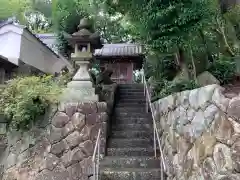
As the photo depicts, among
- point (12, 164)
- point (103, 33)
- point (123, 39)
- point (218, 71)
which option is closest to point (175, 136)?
point (218, 71)

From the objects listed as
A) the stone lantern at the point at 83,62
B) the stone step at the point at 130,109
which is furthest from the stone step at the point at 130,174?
the stone step at the point at 130,109

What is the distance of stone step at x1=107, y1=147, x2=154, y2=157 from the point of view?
7.68 meters

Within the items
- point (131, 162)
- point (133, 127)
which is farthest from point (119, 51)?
point (131, 162)

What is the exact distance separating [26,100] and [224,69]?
4805mm

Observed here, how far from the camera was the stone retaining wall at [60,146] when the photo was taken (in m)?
7.57

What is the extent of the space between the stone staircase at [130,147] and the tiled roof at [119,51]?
25.7 ft

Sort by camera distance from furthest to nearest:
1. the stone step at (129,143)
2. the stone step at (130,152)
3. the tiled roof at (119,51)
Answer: the tiled roof at (119,51), the stone step at (129,143), the stone step at (130,152)

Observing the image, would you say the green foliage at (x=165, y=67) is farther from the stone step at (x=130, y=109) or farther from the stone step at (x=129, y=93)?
the stone step at (x=129, y=93)

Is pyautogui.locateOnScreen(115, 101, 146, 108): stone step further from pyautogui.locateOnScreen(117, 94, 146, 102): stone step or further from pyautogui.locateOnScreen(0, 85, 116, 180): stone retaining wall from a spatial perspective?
pyautogui.locateOnScreen(0, 85, 116, 180): stone retaining wall

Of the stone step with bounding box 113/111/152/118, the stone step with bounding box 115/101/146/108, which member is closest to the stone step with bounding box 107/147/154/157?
the stone step with bounding box 113/111/152/118

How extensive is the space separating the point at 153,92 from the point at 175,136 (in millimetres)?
4983

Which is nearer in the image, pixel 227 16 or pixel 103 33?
pixel 227 16

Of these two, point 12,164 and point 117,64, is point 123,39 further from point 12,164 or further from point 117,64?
point 12,164

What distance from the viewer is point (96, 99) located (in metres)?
8.34
